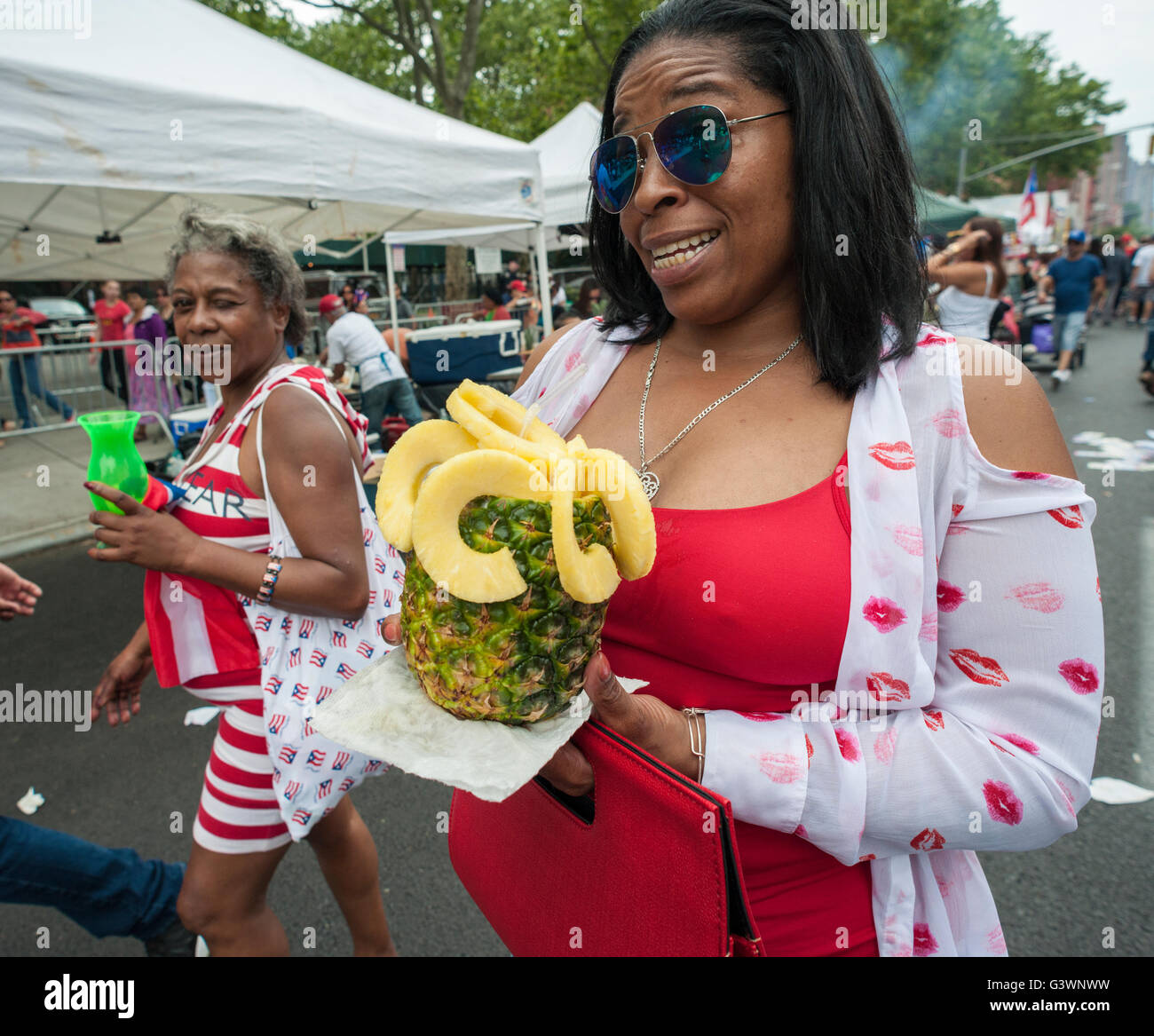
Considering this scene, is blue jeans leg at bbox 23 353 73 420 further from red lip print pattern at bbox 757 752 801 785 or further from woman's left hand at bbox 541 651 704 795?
red lip print pattern at bbox 757 752 801 785

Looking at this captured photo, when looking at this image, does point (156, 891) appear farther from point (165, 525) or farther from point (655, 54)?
point (655, 54)

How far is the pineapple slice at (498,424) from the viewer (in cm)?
105

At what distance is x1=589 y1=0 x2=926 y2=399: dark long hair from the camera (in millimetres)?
1308

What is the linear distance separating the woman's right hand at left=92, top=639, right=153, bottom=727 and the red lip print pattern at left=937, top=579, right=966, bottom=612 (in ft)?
7.54

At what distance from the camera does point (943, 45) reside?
99.7 ft

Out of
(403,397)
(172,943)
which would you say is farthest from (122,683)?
(403,397)

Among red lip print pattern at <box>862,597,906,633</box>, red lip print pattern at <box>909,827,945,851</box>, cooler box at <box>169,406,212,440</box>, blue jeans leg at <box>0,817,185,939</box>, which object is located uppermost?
cooler box at <box>169,406,212,440</box>

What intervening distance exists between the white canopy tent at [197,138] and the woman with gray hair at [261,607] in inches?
54.1

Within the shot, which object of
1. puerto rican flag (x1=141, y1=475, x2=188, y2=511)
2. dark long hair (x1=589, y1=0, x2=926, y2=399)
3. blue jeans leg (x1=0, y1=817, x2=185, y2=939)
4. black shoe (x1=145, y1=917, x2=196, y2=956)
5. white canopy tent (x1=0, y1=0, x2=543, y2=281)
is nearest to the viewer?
dark long hair (x1=589, y1=0, x2=926, y2=399)

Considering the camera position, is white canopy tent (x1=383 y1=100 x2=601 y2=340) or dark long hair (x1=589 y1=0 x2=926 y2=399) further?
white canopy tent (x1=383 y1=100 x2=601 y2=340)

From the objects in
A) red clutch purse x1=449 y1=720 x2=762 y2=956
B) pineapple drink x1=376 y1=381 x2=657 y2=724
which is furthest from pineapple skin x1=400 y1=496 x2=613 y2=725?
red clutch purse x1=449 y1=720 x2=762 y2=956

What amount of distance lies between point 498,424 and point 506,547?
22cm

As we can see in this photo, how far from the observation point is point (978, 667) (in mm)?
1216

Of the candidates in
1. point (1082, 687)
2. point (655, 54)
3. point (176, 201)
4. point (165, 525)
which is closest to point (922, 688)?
point (1082, 687)
